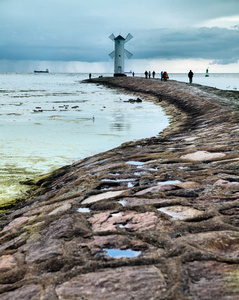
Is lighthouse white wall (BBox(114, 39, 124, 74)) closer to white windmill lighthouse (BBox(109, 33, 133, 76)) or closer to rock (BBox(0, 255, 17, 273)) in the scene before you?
white windmill lighthouse (BBox(109, 33, 133, 76))

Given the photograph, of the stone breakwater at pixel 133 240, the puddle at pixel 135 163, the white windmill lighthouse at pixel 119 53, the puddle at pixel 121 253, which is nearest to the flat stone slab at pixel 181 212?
the stone breakwater at pixel 133 240

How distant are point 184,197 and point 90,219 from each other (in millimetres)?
917

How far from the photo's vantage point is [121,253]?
226cm

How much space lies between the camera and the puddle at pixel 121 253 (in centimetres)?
222

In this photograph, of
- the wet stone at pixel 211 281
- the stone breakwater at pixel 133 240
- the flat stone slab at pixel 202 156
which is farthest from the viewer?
the flat stone slab at pixel 202 156

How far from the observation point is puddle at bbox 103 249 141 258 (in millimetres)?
2225

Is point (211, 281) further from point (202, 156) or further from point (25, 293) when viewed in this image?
point (202, 156)

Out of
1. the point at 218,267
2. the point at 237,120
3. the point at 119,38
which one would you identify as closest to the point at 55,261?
the point at 218,267

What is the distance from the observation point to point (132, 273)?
1997mm

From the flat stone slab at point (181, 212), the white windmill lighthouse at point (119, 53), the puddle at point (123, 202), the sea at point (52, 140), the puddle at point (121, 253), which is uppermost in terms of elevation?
the white windmill lighthouse at point (119, 53)

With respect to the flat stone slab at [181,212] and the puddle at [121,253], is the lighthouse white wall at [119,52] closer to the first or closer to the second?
the flat stone slab at [181,212]

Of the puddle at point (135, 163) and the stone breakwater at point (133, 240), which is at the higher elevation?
the stone breakwater at point (133, 240)

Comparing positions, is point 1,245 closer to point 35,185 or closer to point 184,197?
point 184,197

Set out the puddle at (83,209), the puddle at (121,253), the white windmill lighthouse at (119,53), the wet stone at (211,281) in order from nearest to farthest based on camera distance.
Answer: the wet stone at (211,281)
the puddle at (121,253)
the puddle at (83,209)
the white windmill lighthouse at (119,53)
